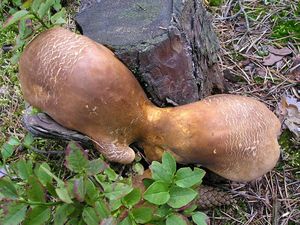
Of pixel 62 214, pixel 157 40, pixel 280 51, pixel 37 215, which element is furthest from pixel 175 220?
pixel 280 51

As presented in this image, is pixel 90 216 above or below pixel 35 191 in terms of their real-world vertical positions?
below

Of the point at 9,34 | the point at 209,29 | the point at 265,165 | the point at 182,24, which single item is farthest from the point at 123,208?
the point at 9,34

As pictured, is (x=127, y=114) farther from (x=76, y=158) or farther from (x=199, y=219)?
(x=199, y=219)

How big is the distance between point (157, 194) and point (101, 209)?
284 millimetres

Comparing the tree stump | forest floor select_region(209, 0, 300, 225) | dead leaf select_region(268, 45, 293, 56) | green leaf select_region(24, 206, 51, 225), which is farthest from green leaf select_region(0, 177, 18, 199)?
dead leaf select_region(268, 45, 293, 56)

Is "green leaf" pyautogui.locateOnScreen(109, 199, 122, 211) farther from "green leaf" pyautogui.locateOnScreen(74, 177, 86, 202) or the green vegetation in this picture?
the green vegetation

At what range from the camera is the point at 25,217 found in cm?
209

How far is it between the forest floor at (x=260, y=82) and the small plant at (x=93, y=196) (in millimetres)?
644

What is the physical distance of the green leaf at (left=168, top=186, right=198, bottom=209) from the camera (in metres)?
2.27

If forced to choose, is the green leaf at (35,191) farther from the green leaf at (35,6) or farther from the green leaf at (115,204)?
the green leaf at (35,6)

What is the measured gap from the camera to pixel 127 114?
241cm

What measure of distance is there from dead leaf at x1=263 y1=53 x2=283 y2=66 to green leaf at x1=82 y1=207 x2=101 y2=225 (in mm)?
1930

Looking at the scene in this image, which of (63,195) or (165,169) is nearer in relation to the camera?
(63,195)

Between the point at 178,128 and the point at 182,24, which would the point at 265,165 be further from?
the point at 182,24
